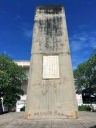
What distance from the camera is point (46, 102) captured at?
1484 cm

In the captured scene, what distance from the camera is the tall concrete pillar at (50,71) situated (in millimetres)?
14758

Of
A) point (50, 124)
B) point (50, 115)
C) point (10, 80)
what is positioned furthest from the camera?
point (10, 80)

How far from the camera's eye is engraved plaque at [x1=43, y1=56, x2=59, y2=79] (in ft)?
50.4

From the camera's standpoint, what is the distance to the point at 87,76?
40.2m

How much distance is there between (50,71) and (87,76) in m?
25.6

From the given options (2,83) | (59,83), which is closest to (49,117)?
(59,83)

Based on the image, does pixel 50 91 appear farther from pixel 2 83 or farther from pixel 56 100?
pixel 2 83

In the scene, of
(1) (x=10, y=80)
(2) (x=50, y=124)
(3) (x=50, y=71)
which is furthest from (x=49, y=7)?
(1) (x=10, y=80)

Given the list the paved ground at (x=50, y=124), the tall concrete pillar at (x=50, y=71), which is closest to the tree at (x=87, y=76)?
the tall concrete pillar at (x=50, y=71)

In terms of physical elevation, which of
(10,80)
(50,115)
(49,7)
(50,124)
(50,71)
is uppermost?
(49,7)

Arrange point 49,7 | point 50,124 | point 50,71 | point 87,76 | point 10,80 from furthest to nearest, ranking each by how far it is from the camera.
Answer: point 87,76, point 10,80, point 49,7, point 50,71, point 50,124

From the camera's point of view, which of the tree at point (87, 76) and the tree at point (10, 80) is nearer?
the tree at point (10, 80)

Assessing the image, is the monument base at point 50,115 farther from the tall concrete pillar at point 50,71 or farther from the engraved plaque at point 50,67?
the engraved plaque at point 50,67

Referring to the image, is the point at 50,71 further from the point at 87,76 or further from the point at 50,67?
the point at 87,76
